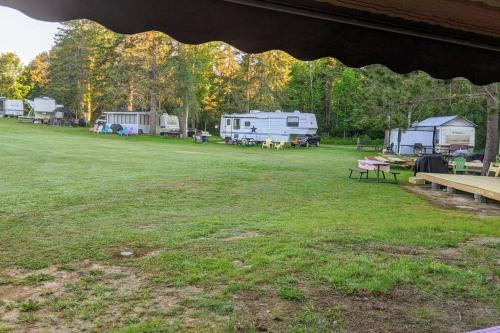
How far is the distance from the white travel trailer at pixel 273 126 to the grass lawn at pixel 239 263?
21.4 metres

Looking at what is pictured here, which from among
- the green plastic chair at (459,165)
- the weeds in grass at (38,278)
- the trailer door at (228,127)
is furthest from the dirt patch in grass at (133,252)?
the trailer door at (228,127)

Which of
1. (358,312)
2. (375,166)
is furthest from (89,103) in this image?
(358,312)

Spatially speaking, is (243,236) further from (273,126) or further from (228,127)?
(228,127)

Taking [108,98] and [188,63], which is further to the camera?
[108,98]

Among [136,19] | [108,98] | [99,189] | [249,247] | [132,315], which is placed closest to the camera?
[136,19]

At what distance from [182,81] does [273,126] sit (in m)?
7.48

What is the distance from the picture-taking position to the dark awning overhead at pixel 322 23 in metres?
1.64

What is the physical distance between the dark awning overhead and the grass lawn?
2141 mm

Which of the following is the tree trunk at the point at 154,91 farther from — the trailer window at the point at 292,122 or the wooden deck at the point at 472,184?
the wooden deck at the point at 472,184

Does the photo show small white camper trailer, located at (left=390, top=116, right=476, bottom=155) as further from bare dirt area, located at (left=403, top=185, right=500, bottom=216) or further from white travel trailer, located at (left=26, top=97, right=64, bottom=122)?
white travel trailer, located at (left=26, top=97, right=64, bottom=122)

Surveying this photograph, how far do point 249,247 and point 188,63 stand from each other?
94.9 ft

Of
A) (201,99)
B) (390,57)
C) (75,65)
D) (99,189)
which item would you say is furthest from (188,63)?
(390,57)

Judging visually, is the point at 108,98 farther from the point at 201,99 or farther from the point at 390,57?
the point at 390,57

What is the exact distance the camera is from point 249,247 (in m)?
5.46
